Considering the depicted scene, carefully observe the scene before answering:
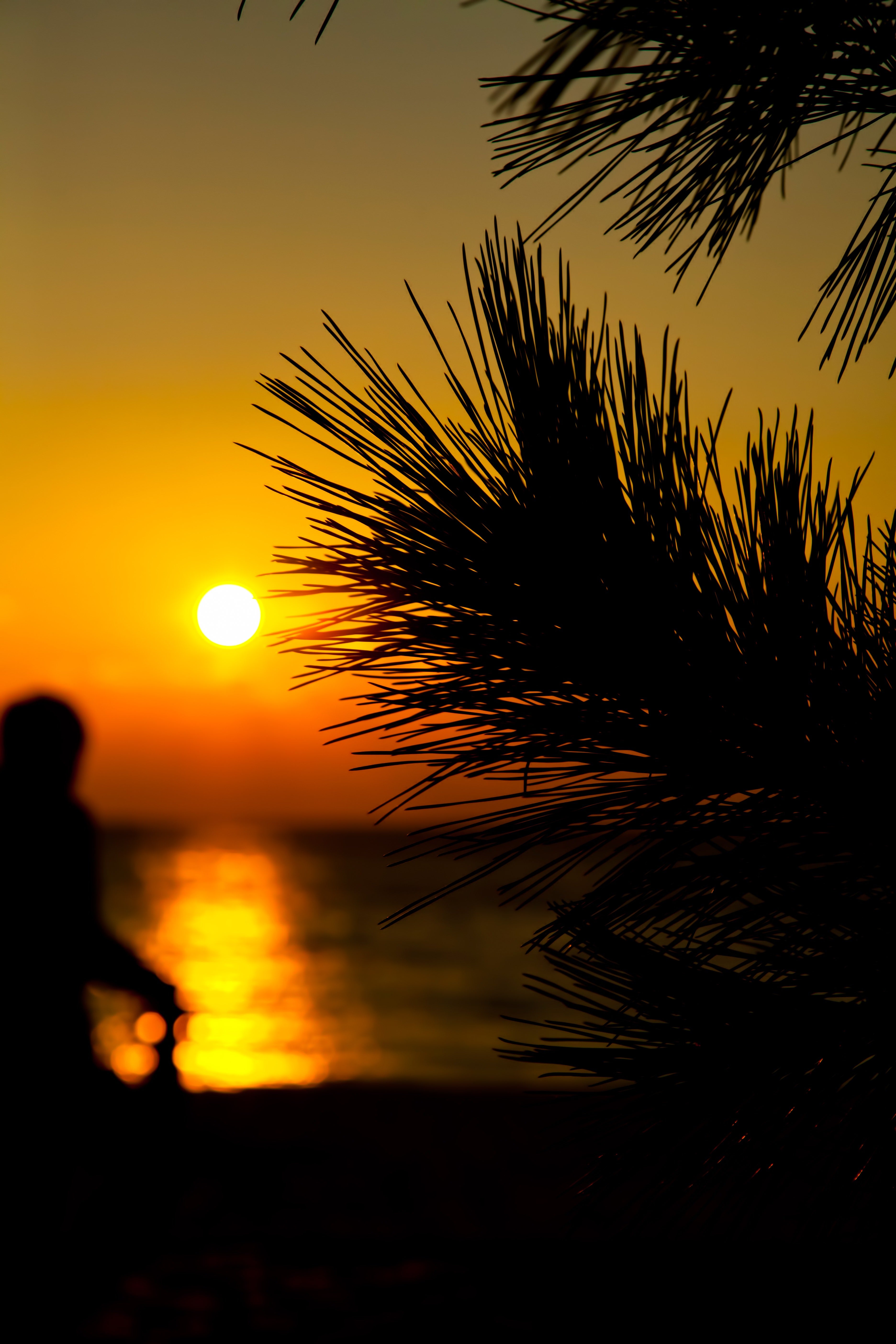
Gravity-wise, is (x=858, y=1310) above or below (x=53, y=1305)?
above

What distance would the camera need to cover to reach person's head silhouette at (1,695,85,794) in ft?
8.24

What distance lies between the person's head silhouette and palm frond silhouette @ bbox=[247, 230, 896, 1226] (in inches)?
70.7

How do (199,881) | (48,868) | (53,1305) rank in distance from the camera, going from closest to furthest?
(53,1305) < (48,868) < (199,881)

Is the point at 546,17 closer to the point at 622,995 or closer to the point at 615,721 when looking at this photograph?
the point at 615,721

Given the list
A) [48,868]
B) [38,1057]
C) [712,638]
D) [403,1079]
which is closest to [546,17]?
[712,638]

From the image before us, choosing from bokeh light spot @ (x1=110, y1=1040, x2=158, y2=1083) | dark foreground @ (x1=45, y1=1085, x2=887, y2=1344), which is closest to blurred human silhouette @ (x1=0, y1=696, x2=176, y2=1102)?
dark foreground @ (x1=45, y1=1085, x2=887, y2=1344)

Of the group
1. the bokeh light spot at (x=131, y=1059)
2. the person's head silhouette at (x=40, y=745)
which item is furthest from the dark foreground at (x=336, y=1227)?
the bokeh light spot at (x=131, y=1059)

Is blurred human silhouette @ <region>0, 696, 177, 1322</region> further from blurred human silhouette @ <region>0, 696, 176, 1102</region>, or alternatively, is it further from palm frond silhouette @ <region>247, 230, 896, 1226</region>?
palm frond silhouette @ <region>247, 230, 896, 1226</region>

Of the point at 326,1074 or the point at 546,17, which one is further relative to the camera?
the point at 326,1074

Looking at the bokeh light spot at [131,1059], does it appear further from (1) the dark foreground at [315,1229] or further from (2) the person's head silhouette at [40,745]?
(2) the person's head silhouette at [40,745]

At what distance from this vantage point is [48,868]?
240 cm

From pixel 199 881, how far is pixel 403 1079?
4935 centimetres

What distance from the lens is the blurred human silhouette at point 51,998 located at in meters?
2.07

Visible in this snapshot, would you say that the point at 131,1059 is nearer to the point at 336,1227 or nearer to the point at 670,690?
the point at 336,1227
